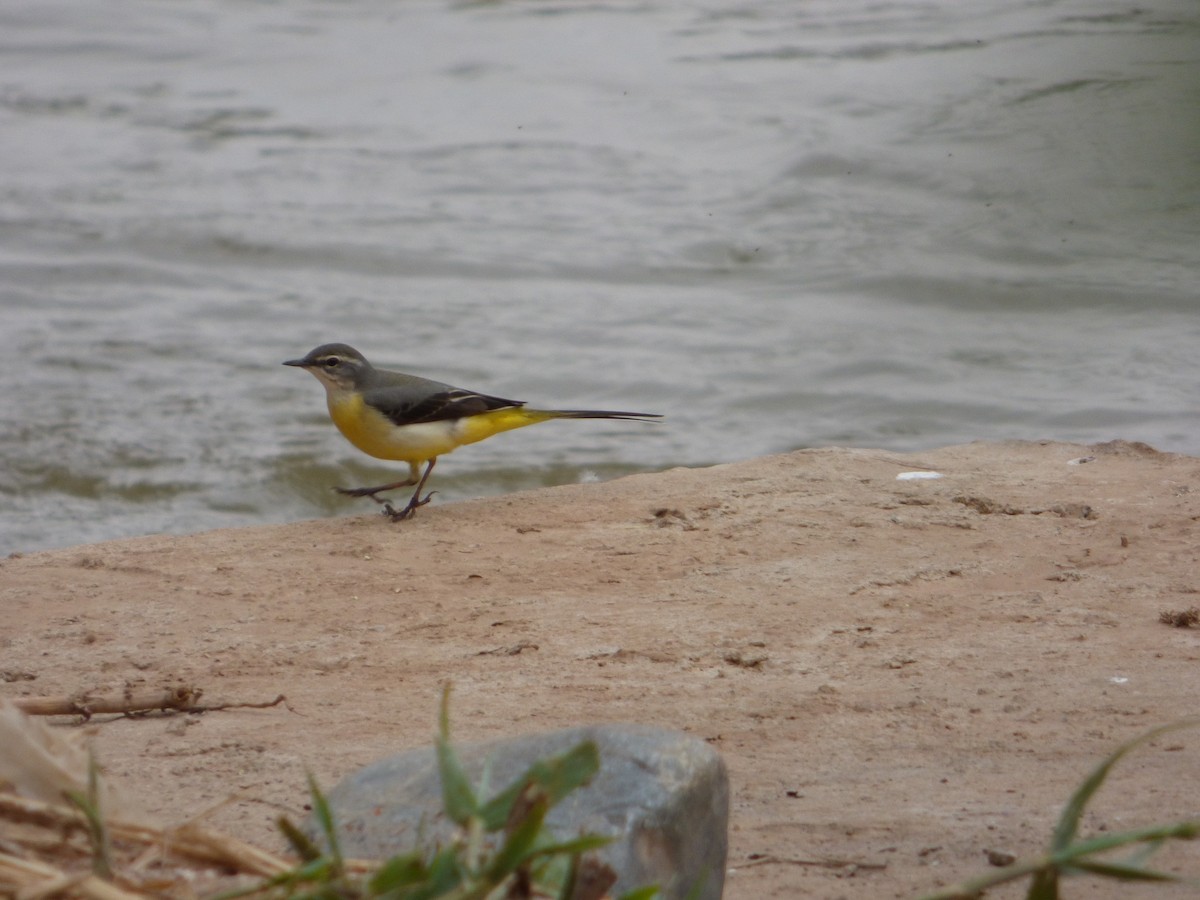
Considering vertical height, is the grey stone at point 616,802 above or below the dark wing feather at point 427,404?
above

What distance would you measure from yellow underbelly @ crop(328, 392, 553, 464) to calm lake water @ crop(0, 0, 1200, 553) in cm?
219

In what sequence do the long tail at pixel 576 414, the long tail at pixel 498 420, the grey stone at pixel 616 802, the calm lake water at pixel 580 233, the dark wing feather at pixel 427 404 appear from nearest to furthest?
the grey stone at pixel 616 802
the dark wing feather at pixel 427 404
the long tail at pixel 498 420
the long tail at pixel 576 414
the calm lake water at pixel 580 233

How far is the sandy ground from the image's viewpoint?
140 inches

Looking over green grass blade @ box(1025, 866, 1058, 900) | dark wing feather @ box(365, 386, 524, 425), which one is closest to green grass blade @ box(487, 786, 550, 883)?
green grass blade @ box(1025, 866, 1058, 900)

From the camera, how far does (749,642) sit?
16.3ft

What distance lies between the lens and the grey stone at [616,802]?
8.50ft

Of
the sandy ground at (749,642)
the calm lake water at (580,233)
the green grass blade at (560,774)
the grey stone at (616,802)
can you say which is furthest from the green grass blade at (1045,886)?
the calm lake water at (580,233)

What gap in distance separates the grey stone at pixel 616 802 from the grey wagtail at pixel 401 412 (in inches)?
175

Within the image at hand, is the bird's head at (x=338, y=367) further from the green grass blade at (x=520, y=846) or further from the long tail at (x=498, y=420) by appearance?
the green grass blade at (x=520, y=846)

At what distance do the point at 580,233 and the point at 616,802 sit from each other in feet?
40.0

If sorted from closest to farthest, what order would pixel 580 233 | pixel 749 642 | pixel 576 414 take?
1. pixel 749 642
2. pixel 576 414
3. pixel 580 233

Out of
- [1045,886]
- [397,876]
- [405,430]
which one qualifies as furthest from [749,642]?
[397,876]

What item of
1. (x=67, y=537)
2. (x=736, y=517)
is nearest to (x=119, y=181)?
(x=67, y=537)

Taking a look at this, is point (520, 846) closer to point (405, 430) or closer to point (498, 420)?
point (405, 430)
